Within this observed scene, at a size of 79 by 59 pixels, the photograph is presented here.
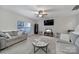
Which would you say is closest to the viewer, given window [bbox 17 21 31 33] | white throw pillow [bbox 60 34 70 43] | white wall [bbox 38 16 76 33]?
white wall [bbox 38 16 76 33]

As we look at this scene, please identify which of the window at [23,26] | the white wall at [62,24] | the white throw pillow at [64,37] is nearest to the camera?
the white wall at [62,24]

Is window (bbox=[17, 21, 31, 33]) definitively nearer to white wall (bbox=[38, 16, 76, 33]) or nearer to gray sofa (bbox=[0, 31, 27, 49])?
gray sofa (bbox=[0, 31, 27, 49])

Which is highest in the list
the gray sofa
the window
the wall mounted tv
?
the wall mounted tv

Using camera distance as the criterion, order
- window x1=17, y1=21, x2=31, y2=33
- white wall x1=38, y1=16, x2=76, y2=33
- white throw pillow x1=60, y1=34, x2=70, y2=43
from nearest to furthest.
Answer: white wall x1=38, y1=16, x2=76, y2=33 → white throw pillow x1=60, y1=34, x2=70, y2=43 → window x1=17, y1=21, x2=31, y2=33

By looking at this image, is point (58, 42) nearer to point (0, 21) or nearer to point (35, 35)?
point (35, 35)

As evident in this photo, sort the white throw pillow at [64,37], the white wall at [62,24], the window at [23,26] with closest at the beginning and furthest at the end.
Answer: the white wall at [62,24] < the white throw pillow at [64,37] < the window at [23,26]

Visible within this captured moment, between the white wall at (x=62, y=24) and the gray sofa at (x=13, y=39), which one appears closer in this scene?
the white wall at (x=62, y=24)

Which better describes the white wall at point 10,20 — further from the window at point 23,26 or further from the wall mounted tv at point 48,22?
the wall mounted tv at point 48,22

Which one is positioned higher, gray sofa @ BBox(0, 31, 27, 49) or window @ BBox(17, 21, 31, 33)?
window @ BBox(17, 21, 31, 33)

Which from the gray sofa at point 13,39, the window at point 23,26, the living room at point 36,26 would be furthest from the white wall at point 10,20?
the gray sofa at point 13,39

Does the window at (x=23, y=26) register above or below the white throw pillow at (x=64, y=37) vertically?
above

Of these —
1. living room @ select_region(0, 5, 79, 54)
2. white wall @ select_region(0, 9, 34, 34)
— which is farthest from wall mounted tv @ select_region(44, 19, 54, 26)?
white wall @ select_region(0, 9, 34, 34)

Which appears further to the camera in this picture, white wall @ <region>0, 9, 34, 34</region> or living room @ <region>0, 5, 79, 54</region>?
white wall @ <region>0, 9, 34, 34</region>

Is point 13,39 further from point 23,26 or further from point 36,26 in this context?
point 36,26
